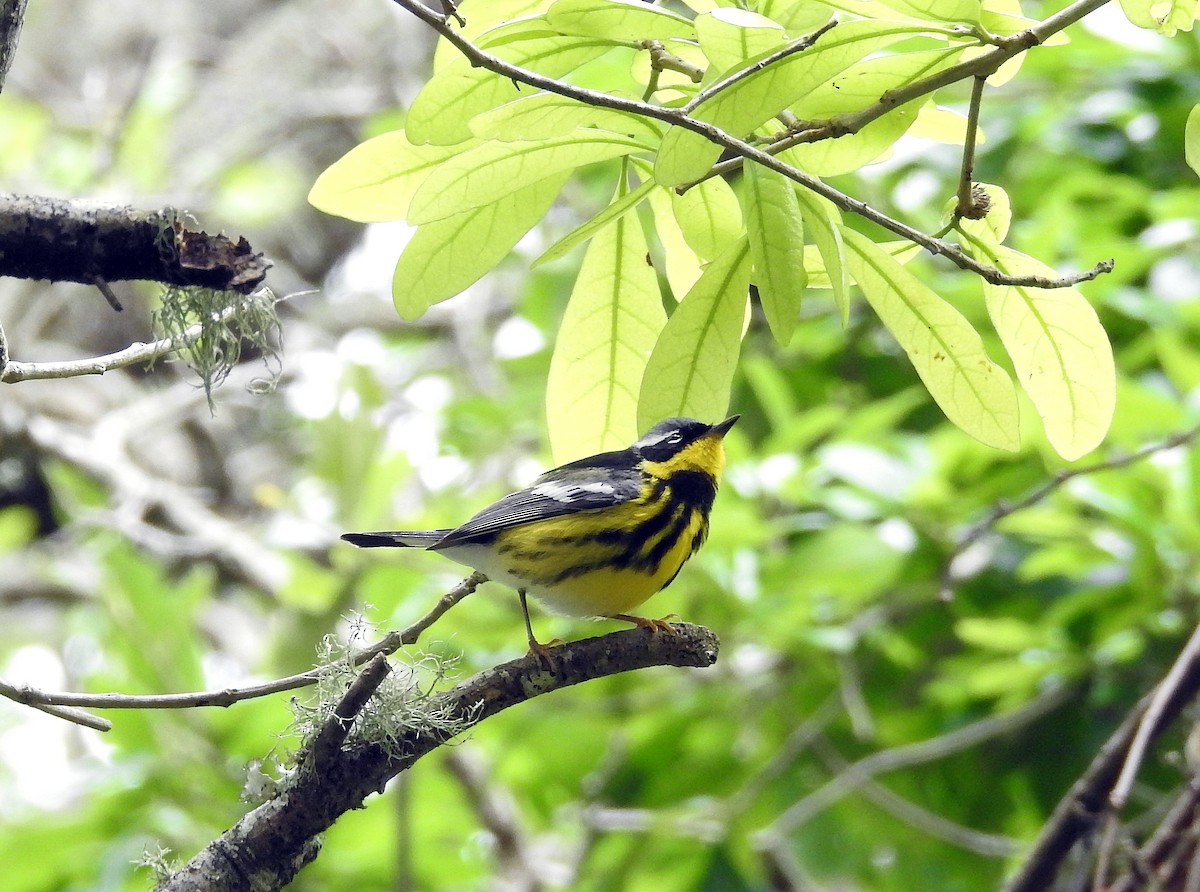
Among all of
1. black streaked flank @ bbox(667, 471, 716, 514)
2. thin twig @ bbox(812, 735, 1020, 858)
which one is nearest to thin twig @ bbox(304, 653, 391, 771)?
black streaked flank @ bbox(667, 471, 716, 514)

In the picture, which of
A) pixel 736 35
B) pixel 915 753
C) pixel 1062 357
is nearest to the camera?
pixel 736 35

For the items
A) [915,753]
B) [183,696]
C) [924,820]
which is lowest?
[924,820]

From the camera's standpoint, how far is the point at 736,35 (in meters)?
1.29

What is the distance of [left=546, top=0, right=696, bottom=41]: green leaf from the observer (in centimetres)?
137

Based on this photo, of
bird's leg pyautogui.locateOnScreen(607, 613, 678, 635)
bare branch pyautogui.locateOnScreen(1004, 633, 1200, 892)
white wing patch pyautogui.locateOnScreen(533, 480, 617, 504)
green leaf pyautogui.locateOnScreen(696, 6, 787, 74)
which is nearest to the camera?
green leaf pyautogui.locateOnScreen(696, 6, 787, 74)

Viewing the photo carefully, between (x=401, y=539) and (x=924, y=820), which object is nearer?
(x=401, y=539)

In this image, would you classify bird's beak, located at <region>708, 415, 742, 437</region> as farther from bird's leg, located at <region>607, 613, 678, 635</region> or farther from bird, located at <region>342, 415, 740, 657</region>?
bird's leg, located at <region>607, 613, 678, 635</region>

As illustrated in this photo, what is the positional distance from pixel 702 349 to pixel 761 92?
1.39ft

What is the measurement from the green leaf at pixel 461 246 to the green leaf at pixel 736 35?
0.36 meters

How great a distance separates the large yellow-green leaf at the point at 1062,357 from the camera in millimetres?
1609

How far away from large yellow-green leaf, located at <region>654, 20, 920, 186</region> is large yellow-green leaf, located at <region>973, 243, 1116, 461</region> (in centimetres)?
36

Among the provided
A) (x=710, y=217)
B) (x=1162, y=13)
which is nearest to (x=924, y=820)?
(x=710, y=217)

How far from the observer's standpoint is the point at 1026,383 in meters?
1.63

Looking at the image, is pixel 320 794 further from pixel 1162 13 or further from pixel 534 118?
pixel 1162 13
